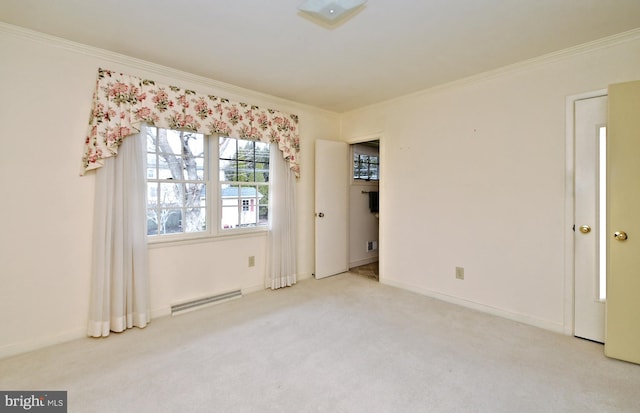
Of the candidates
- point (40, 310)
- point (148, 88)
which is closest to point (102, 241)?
point (40, 310)

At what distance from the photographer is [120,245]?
2.53 m

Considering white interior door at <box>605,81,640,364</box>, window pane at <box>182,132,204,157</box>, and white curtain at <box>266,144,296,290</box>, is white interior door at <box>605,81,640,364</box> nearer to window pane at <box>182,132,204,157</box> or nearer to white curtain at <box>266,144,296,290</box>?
white curtain at <box>266,144,296,290</box>

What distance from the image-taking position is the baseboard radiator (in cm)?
296

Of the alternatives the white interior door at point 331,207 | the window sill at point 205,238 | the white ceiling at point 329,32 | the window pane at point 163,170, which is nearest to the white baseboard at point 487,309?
the white interior door at point 331,207

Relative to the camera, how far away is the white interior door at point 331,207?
13.4 ft

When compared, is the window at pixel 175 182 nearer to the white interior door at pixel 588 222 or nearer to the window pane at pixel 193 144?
the window pane at pixel 193 144

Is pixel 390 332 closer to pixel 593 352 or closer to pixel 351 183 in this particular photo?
pixel 593 352

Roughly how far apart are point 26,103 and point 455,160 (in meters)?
3.82

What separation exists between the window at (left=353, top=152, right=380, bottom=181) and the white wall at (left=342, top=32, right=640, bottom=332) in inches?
42.2

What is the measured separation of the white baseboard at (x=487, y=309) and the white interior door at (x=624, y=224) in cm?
44

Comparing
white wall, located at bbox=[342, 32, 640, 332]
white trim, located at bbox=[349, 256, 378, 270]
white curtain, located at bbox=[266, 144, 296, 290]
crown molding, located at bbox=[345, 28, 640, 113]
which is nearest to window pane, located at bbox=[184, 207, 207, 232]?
white curtain, located at bbox=[266, 144, 296, 290]

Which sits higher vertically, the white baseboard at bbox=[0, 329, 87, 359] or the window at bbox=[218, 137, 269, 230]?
the window at bbox=[218, 137, 269, 230]

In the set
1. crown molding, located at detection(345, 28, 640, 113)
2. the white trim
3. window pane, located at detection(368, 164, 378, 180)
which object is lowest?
the white trim

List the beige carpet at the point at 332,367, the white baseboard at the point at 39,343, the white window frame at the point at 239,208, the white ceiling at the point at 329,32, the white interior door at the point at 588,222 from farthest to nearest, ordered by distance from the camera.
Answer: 1. the white window frame at the point at 239,208
2. the white interior door at the point at 588,222
3. the white baseboard at the point at 39,343
4. the white ceiling at the point at 329,32
5. the beige carpet at the point at 332,367
